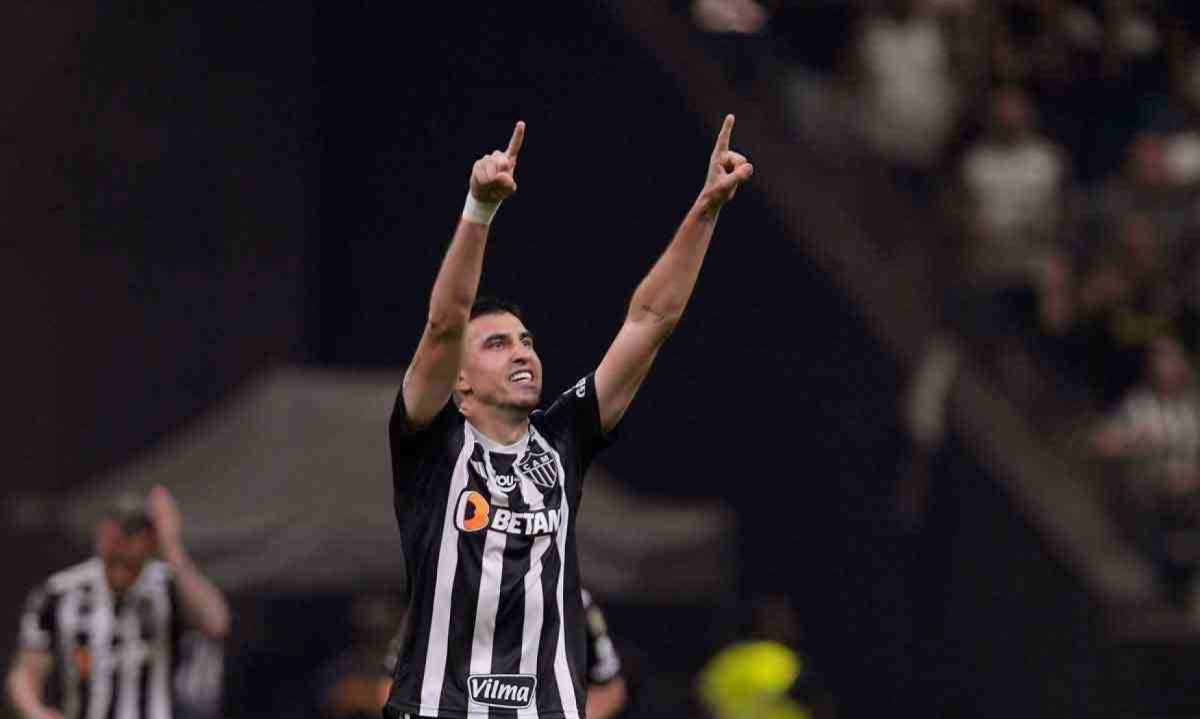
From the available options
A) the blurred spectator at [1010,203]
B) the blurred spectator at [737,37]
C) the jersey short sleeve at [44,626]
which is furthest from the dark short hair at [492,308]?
the blurred spectator at [737,37]

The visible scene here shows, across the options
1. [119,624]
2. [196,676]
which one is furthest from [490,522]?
[196,676]

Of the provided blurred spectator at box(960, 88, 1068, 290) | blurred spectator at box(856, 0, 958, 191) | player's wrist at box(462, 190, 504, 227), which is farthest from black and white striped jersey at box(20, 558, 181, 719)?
blurred spectator at box(856, 0, 958, 191)

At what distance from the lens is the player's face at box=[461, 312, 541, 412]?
736cm

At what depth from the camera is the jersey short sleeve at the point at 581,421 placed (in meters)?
7.61

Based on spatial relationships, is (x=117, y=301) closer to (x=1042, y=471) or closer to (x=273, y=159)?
(x=273, y=159)

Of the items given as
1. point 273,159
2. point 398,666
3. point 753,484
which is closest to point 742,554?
point 753,484

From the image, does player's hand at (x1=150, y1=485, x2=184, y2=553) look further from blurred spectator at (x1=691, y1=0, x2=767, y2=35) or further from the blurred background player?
blurred spectator at (x1=691, y1=0, x2=767, y2=35)

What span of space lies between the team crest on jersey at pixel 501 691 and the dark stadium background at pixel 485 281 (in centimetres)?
922

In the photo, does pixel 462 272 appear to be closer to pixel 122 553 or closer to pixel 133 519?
pixel 133 519

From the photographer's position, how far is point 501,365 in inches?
292

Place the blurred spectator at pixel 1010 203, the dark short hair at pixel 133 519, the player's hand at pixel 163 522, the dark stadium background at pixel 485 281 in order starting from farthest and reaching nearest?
the dark stadium background at pixel 485 281
the blurred spectator at pixel 1010 203
the dark short hair at pixel 133 519
the player's hand at pixel 163 522

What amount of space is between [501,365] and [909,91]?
1055cm

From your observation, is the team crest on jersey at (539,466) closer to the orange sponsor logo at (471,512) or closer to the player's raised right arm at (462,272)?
the orange sponsor logo at (471,512)

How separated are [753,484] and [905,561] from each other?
1.48 meters
